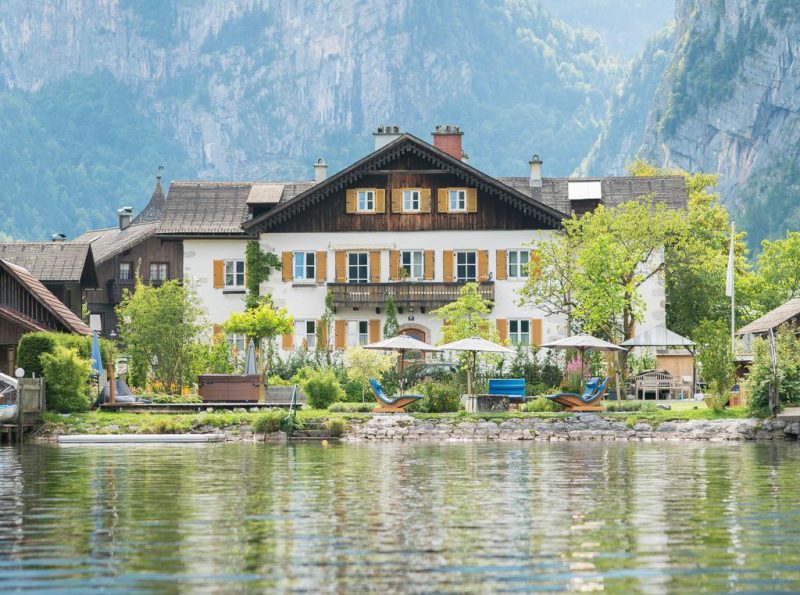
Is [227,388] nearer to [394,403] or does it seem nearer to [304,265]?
[394,403]

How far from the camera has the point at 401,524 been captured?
19.7 metres

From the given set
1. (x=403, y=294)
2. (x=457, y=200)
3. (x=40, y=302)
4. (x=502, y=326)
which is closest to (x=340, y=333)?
(x=403, y=294)

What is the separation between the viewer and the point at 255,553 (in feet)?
55.8

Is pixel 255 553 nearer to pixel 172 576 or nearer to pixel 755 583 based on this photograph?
pixel 172 576

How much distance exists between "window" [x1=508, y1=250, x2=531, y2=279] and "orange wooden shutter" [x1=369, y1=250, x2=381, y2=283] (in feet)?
16.7

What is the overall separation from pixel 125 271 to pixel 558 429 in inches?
2056

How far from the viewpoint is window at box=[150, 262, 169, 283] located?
8638cm

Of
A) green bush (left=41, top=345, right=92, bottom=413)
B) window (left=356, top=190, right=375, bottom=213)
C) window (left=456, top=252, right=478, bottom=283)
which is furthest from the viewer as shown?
window (left=356, top=190, right=375, bottom=213)

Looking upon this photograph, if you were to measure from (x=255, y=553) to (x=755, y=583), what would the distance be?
5.24 metres

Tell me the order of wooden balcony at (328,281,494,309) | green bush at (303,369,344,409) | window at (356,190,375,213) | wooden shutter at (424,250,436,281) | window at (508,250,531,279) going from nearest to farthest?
green bush at (303,369,344,409)
wooden balcony at (328,281,494,309)
window at (508,250,531,279)
wooden shutter at (424,250,436,281)
window at (356,190,375,213)

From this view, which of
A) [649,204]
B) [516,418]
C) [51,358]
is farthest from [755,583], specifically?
[649,204]

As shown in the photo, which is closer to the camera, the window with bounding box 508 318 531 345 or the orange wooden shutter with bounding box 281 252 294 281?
the window with bounding box 508 318 531 345

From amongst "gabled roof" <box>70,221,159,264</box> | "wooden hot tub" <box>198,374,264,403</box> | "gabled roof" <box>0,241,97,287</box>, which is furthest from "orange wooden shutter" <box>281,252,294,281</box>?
"gabled roof" <box>70,221,159,264</box>

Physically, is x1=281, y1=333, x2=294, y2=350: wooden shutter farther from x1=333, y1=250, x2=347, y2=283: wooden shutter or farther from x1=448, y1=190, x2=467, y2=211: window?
x1=448, y1=190, x2=467, y2=211: window
